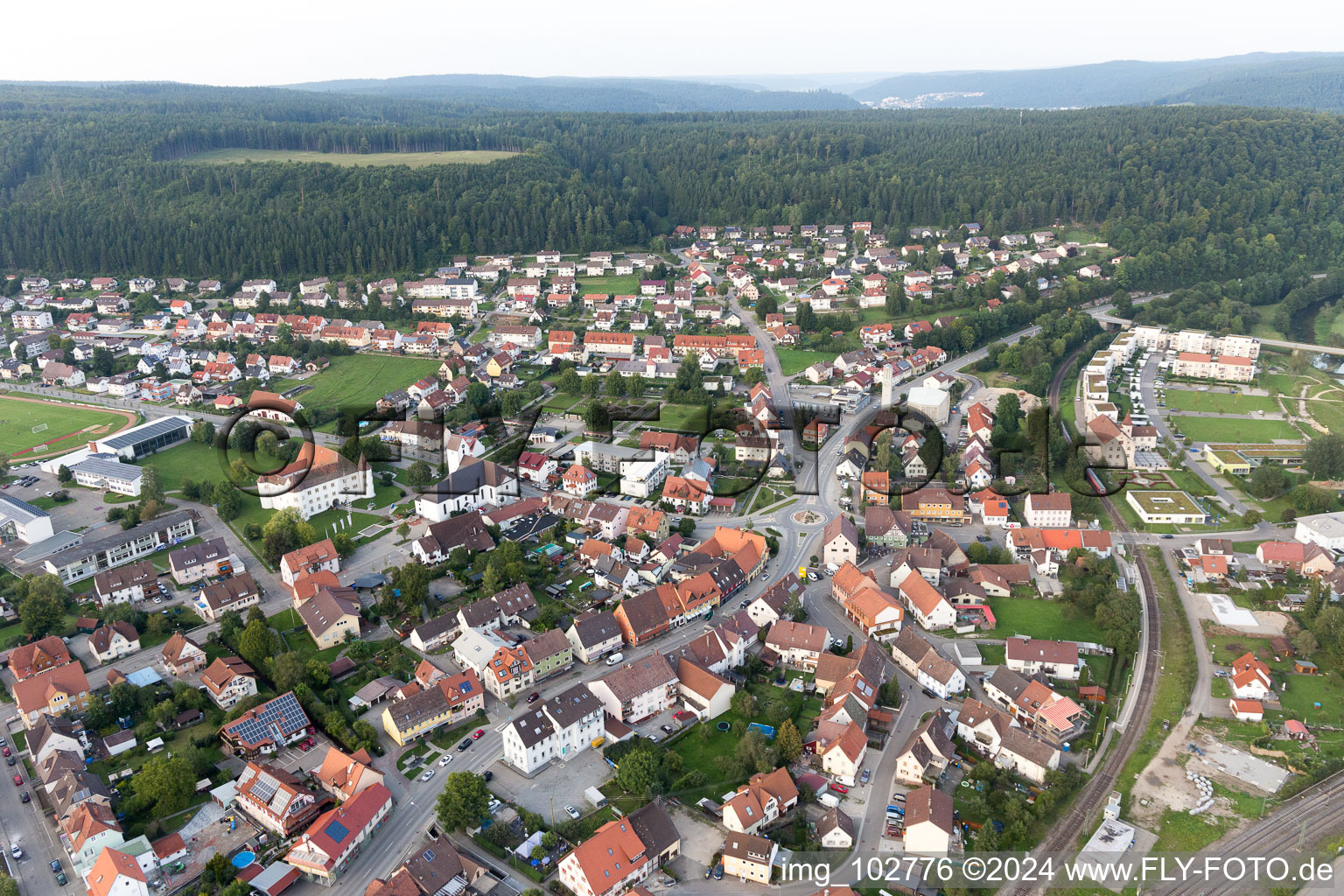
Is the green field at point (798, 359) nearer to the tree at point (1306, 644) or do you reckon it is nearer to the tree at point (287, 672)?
the tree at point (1306, 644)

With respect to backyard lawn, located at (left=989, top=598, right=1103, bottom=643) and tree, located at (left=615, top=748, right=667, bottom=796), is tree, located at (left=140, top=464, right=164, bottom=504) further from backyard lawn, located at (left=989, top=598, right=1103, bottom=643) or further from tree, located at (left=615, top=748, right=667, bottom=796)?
backyard lawn, located at (left=989, top=598, right=1103, bottom=643)

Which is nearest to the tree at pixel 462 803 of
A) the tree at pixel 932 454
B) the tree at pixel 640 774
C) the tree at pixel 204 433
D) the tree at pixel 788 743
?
the tree at pixel 640 774

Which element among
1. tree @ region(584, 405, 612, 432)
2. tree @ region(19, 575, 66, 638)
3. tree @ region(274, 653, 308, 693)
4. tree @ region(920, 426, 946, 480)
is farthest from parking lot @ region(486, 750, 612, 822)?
tree @ region(584, 405, 612, 432)

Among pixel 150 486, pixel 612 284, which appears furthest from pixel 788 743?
pixel 612 284

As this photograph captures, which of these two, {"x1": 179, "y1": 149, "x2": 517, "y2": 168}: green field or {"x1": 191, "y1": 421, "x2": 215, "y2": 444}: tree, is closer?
{"x1": 191, "y1": 421, "x2": 215, "y2": 444}: tree

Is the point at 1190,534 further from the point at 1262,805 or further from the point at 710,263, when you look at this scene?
the point at 710,263

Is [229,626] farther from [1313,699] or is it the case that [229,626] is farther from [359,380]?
[1313,699]
